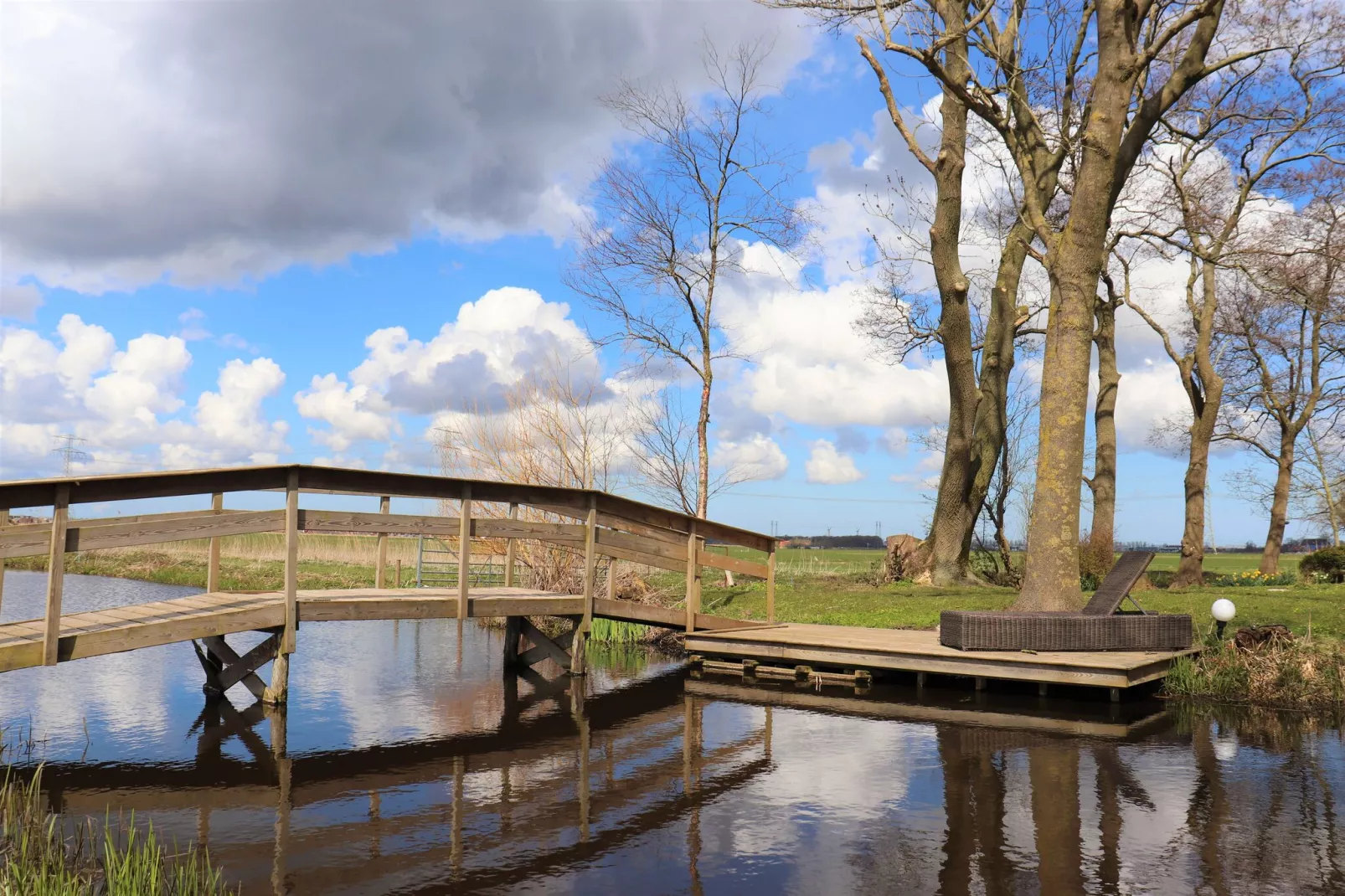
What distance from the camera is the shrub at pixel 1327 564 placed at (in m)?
21.8

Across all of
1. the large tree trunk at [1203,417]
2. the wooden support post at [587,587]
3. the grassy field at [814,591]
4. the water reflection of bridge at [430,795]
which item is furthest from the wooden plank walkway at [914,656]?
the large tree trunk at [1203,417]

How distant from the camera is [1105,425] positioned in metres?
22.2

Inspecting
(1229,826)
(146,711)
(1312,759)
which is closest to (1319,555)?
(1312,759)

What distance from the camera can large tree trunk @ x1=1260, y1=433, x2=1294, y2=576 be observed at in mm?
25141

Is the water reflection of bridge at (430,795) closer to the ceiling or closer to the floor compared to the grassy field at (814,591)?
closer to the floor

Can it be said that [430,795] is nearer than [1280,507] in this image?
Yes

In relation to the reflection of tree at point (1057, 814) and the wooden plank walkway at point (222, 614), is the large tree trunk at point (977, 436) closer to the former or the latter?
the wooden plank walkway at point (222, 614)

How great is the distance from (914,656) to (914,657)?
3cm

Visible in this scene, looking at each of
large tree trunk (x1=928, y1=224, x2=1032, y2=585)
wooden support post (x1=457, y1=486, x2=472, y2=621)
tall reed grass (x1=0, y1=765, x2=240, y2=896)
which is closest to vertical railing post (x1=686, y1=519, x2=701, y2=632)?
wooden support post (x1=457, y1=486, x2=472, y2=621)

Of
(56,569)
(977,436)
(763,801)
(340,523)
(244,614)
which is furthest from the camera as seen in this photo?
(977,436)

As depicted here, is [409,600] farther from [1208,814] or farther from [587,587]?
[1208,814]

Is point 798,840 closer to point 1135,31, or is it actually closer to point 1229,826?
point 1229,826

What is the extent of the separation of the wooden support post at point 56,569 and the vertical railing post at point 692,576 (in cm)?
651

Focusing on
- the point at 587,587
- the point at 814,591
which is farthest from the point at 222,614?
the point at 814,591
